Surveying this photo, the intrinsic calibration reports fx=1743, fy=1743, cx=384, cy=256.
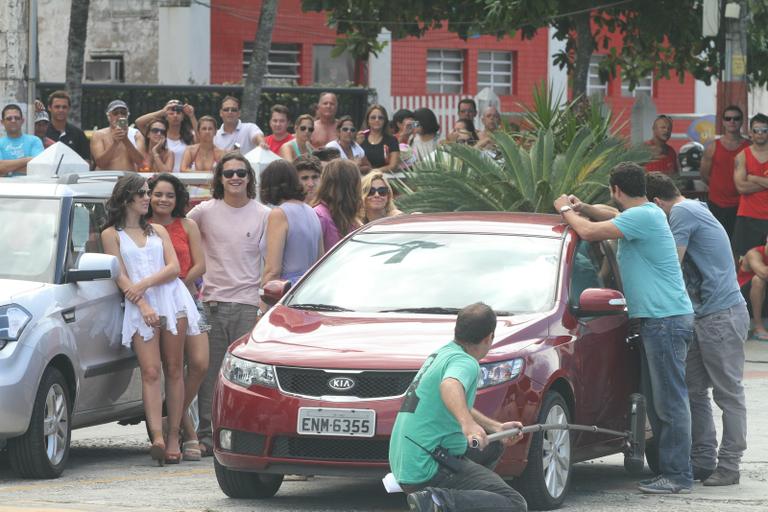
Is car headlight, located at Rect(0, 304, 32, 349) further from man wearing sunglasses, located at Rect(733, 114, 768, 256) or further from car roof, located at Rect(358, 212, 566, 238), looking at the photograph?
man wearing sunglasses, located at Rect(733, 114, 768, 256)

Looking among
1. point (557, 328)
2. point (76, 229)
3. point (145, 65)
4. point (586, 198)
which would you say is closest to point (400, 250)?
point (557, 328)

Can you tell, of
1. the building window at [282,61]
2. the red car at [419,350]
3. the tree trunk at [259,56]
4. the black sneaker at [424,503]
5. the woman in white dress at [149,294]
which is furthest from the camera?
the building window at [282,61]

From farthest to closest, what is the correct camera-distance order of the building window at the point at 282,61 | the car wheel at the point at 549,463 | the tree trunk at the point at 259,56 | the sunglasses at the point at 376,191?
1. the building window at the point at 282,61
2. the tree trunk at the point at 259,56
3. the sunglasses at the point at 376,191
4. the car wheel at the point at 549,463

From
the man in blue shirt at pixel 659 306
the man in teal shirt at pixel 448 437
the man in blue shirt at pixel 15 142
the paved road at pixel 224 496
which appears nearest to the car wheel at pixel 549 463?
the paved road at pixel 224 496

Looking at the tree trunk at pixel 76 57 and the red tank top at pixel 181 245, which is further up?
the tree trunk at pixel 76 57

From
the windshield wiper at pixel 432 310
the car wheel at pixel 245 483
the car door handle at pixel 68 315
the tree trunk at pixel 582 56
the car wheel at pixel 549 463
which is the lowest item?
the car wheel at pixel 245 483

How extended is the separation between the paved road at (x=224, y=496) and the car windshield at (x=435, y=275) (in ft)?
3.41

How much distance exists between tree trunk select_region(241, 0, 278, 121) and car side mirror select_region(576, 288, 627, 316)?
17163mm

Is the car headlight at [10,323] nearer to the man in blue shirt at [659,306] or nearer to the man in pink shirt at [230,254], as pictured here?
the man in pink shirt at [230,254]

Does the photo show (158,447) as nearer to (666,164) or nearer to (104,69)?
(666,164)

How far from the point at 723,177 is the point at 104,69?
18719 millimetres

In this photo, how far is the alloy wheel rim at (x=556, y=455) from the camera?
877cm

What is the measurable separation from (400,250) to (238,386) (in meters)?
1.55

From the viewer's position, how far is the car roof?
9906mm
